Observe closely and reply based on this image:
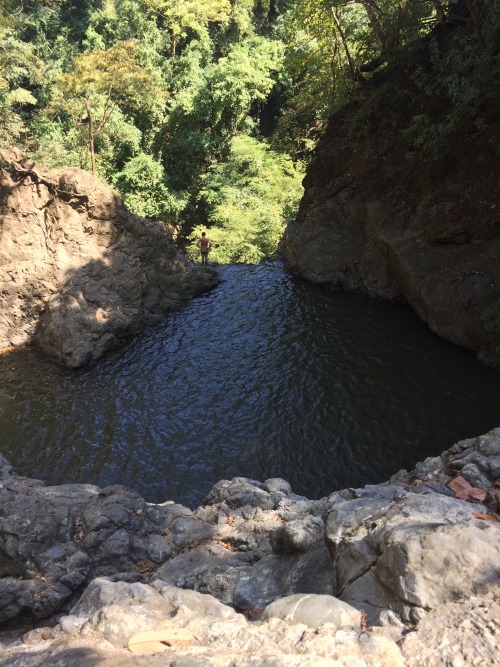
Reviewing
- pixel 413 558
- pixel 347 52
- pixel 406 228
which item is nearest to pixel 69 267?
pixel 406 228

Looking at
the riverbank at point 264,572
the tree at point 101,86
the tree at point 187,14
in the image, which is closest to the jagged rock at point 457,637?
the riverbank at point 264,572

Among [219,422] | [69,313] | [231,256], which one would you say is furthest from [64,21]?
[219,422]

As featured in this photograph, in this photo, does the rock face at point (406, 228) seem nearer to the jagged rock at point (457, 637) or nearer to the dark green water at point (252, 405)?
the dark green water at point (252, 405)

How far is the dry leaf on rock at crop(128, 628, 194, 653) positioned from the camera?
3.59m

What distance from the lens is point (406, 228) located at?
15.3 m

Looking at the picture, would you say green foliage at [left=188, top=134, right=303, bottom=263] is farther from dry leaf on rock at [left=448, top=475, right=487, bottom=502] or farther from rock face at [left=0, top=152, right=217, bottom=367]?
dry leaf on rock at [left=448, top=475, right=487, bottom=502]

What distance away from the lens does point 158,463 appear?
9898 millimetres

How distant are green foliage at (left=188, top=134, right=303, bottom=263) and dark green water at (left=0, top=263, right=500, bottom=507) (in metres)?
7.98

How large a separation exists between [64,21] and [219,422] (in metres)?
33.9

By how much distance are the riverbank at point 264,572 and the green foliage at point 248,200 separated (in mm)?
16292

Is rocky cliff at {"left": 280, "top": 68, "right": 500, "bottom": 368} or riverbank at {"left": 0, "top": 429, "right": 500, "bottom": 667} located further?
rocky cliff at {"left": 280, "top": 68, "right": 500, "bottom": 368}

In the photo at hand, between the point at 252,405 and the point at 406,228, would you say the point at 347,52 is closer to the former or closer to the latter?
the point at 406,228

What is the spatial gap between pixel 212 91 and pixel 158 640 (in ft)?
98.7

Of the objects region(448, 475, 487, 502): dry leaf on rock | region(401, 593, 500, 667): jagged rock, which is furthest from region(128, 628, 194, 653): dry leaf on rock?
region(448, 475, 487, 502): dry leaf on rock
